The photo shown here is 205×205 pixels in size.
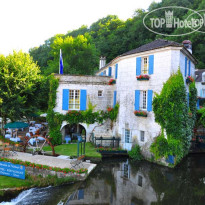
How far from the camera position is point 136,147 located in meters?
16.9

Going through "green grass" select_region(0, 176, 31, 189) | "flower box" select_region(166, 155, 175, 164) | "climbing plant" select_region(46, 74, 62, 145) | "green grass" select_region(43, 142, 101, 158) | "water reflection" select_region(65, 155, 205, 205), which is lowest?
"water reflection" select_region(65, 155, 205, 205)

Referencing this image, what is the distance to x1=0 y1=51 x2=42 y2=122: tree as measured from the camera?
59.6 feet

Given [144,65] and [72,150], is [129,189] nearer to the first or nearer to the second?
[72,150]

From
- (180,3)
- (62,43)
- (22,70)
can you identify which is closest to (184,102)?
(22,70)

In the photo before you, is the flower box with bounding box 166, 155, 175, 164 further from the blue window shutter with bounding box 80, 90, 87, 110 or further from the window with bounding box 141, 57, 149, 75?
the blue window shutter with bounding box 80, 90, 87, 110

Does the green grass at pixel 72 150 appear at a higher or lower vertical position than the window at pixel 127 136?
lower

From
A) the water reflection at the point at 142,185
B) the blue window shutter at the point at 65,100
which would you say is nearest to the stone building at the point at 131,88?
the blue window shutter at the point at 65,100

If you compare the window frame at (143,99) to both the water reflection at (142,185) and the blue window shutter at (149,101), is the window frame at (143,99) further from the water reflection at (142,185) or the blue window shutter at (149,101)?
the water reflection at (142,185)

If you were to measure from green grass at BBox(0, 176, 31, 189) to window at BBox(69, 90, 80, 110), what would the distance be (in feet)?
29.9

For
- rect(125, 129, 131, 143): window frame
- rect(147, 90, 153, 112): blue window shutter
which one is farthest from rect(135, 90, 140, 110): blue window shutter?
rect(125, 129, 131, 143): window frame

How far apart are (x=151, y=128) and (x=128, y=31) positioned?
43.3 m

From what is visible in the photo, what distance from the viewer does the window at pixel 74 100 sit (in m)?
19.5

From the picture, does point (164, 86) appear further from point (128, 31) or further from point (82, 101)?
point (128, 31)

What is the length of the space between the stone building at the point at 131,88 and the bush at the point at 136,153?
0.37m
